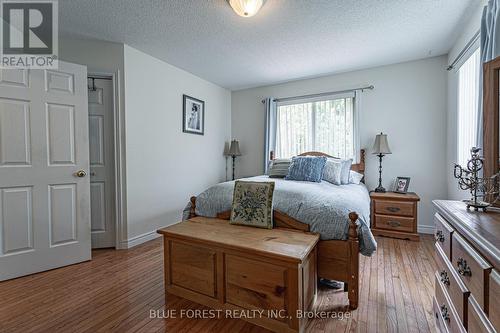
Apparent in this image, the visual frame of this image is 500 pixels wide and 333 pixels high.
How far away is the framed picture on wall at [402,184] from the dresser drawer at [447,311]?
6.92 ft

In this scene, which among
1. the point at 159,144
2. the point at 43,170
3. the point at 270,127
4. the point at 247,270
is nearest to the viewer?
the point at 247,270

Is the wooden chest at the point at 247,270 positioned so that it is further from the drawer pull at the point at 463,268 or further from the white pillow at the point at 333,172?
the white pillow at the point at 333,172

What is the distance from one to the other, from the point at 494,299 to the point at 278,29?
254 cm

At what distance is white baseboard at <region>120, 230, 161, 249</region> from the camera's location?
2.76 meters

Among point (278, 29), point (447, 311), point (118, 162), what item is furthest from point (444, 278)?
point (118, 162)

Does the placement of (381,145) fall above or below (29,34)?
below

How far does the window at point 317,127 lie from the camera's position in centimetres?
367

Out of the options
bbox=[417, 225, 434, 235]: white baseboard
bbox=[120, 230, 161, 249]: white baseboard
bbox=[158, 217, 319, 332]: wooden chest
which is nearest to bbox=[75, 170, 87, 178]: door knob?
bbox=[120, 230, 161, 249]: white baseboard

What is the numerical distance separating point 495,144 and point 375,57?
235cm

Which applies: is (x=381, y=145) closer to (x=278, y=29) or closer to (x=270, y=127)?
(x=270, y=127)

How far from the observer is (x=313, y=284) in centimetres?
165

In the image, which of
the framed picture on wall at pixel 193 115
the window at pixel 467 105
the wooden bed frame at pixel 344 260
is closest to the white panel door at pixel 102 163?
the framed picture on wall at pixel 193 115

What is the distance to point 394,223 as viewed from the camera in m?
3.03

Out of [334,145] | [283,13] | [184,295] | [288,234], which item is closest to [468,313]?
[288,234]
